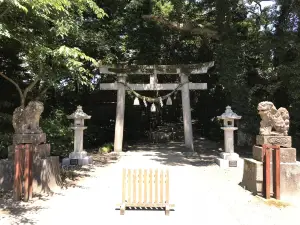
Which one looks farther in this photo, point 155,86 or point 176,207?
point 155,86

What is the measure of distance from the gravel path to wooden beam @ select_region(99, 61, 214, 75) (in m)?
6.83

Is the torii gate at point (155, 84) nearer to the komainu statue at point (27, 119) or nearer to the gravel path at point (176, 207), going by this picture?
the gravel path at point (176, 207)

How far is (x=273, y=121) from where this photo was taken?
740cm

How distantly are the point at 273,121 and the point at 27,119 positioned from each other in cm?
609

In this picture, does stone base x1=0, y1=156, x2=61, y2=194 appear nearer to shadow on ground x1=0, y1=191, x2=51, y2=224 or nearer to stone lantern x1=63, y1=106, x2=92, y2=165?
shadow on ground x1=0, y1=191, x2=51, y2=224

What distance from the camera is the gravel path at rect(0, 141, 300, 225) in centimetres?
502

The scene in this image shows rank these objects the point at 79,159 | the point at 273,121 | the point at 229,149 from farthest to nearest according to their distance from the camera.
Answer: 1. the point at 229,149
2. the point at 79,159
3. the point at 273,121

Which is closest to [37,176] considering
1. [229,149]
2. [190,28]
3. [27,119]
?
[27,119]

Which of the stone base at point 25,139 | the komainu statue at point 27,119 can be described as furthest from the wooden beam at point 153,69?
the stone base at point 25,139

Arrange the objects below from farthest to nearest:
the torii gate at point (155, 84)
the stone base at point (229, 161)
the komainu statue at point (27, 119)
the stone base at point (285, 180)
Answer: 1. the torii gate at point (155, 84)
2. the stone base at point (229, 161)
3. the komainu statue at point (27, 119)
4. the stone base at point (285, 180)

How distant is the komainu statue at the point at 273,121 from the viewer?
7.32m

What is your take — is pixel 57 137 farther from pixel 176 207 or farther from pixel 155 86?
pixel 176 207

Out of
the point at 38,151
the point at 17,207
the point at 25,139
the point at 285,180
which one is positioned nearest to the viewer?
the point at 17,207

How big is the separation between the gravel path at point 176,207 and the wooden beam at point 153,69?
22.4 ft
